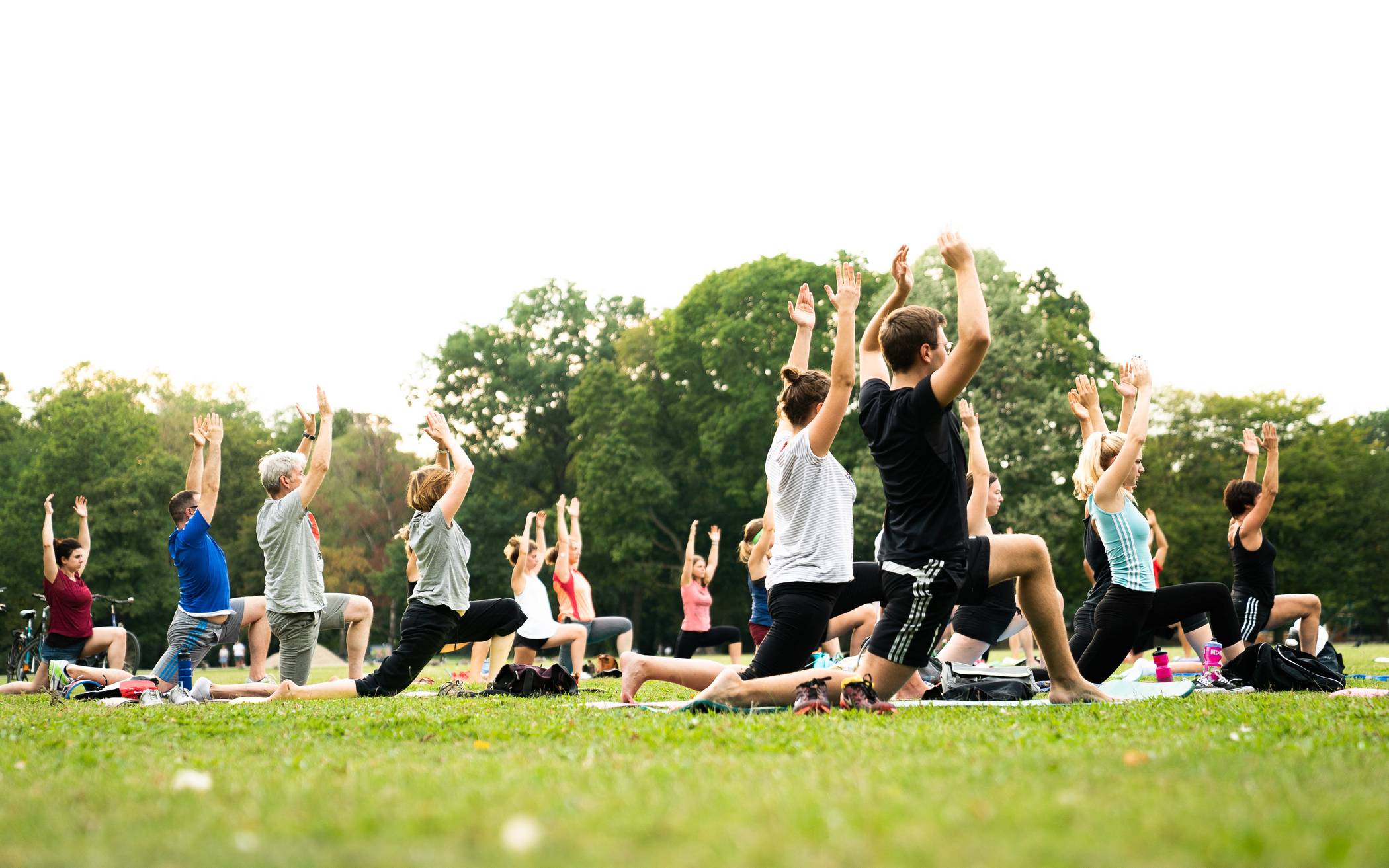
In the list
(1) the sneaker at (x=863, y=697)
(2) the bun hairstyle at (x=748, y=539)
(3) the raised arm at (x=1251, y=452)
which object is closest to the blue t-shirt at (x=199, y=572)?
(1) the sneaker at (x=863, y=697)

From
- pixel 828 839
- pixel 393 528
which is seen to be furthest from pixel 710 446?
pixel 828 839

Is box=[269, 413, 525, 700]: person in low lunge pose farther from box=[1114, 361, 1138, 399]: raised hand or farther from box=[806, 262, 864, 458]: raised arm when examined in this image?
box=[1114, 361, 1138, 399]: raised hand

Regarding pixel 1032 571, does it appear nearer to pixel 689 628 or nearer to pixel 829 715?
pixel 829 715

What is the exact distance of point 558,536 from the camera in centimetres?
1931

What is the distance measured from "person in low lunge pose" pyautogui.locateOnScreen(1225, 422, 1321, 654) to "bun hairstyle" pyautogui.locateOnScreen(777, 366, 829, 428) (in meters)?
5.90

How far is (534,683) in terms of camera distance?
463 inches

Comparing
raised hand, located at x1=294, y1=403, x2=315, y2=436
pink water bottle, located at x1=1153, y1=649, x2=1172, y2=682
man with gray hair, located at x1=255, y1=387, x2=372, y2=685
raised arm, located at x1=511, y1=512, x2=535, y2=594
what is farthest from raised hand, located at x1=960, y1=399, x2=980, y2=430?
raised arm, located at x1=511, y1=512, x2=535, y2=594

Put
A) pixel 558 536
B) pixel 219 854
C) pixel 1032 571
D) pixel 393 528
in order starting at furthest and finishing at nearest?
1. pixel 393 528
2. pixel 558 536
3. pixel 1032 571
4. pixel 219 854

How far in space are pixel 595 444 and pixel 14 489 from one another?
25.0 metres

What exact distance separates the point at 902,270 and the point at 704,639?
14868 mm

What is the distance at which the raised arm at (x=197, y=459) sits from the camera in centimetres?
1129

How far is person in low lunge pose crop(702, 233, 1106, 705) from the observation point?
695 centimetres

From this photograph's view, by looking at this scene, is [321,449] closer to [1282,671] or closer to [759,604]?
[759,604]

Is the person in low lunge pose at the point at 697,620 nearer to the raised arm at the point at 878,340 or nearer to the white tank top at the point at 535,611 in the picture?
the white tank top at the point at 535,611
